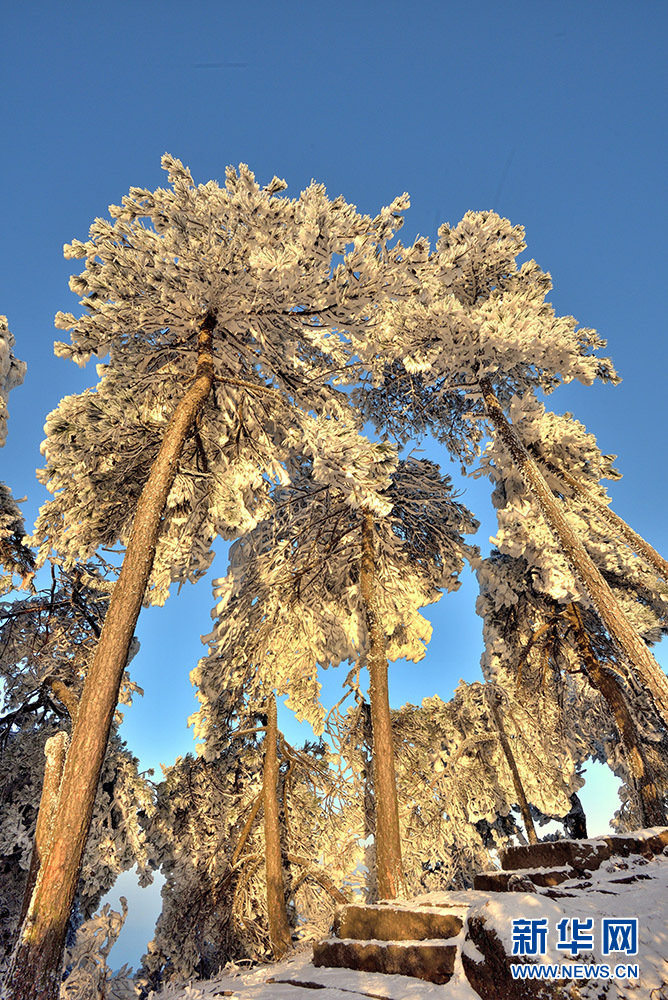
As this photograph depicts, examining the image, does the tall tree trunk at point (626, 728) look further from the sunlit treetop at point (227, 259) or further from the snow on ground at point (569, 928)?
the sunlit treetop at point (227, 259)

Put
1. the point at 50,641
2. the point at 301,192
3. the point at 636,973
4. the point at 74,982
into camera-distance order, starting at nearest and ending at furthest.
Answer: the point at 636,973
the point at 74,982
the point at 301,192
the point at 50,641

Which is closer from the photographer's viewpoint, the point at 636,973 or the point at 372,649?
the point at 636,973

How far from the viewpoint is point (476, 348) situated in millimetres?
13477

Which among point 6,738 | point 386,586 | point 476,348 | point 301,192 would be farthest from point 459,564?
point 6,738

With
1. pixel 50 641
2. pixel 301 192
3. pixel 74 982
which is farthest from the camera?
pixel 50 641

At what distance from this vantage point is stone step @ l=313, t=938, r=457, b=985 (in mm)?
5176

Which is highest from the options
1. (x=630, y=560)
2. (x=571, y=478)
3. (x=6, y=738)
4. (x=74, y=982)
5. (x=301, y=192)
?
(x=301, y=192)

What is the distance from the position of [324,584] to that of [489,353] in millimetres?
7442

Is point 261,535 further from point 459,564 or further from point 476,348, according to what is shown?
point 476,348

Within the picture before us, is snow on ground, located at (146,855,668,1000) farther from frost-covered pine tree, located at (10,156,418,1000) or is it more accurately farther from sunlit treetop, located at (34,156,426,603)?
sunlit treetop, located at (34,156,426,603)

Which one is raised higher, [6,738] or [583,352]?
[583,352]

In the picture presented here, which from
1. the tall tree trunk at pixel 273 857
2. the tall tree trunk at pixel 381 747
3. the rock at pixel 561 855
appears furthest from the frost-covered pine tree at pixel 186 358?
the rock at pixel 561 855

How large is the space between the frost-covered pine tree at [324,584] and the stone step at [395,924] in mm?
5085

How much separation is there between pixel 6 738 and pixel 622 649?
15117 millimetres
